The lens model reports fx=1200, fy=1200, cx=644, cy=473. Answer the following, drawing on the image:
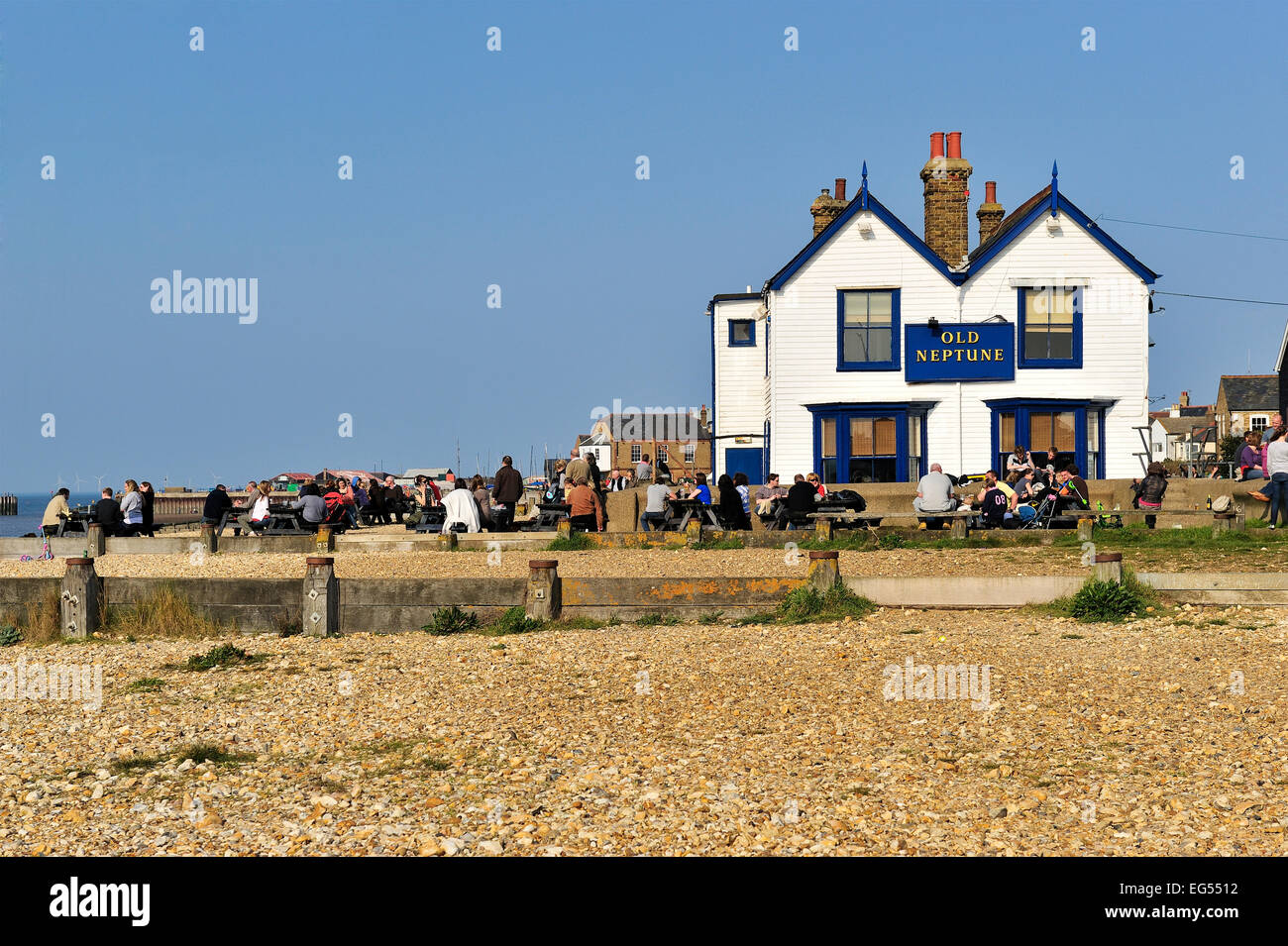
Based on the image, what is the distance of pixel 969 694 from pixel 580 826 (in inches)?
167

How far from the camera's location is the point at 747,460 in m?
34.2

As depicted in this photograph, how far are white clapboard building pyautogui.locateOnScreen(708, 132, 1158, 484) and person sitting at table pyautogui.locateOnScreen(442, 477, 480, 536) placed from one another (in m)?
9.21

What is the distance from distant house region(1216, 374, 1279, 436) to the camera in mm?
91750

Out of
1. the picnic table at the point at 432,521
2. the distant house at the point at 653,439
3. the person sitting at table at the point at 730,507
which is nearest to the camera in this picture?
the person sitting at table at the point at 730,507

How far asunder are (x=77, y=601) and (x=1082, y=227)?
981 inches

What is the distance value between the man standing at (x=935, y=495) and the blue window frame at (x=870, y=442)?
24.7 ft

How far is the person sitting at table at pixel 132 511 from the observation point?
2591 centimetres

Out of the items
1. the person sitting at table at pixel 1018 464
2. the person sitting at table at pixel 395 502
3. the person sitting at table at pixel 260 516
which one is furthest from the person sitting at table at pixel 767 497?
the person sitting at table at pixel 395 502

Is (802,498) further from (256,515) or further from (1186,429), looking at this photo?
(1186,429)

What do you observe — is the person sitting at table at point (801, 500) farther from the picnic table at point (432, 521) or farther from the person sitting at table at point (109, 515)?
the person sitting at table at point (109, 515)

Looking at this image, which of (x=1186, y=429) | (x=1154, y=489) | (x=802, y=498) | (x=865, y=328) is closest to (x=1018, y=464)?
(x=1154, y=489)

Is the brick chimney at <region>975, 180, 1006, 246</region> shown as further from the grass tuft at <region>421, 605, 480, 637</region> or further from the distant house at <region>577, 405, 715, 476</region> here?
the distant house at <region>577, 405, 715, 476</region>

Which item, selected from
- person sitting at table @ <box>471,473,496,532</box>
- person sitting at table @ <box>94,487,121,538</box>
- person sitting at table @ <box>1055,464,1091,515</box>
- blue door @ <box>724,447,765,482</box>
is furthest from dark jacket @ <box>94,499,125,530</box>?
person sitting at table @ <box>1055,464,1091,515</box>
